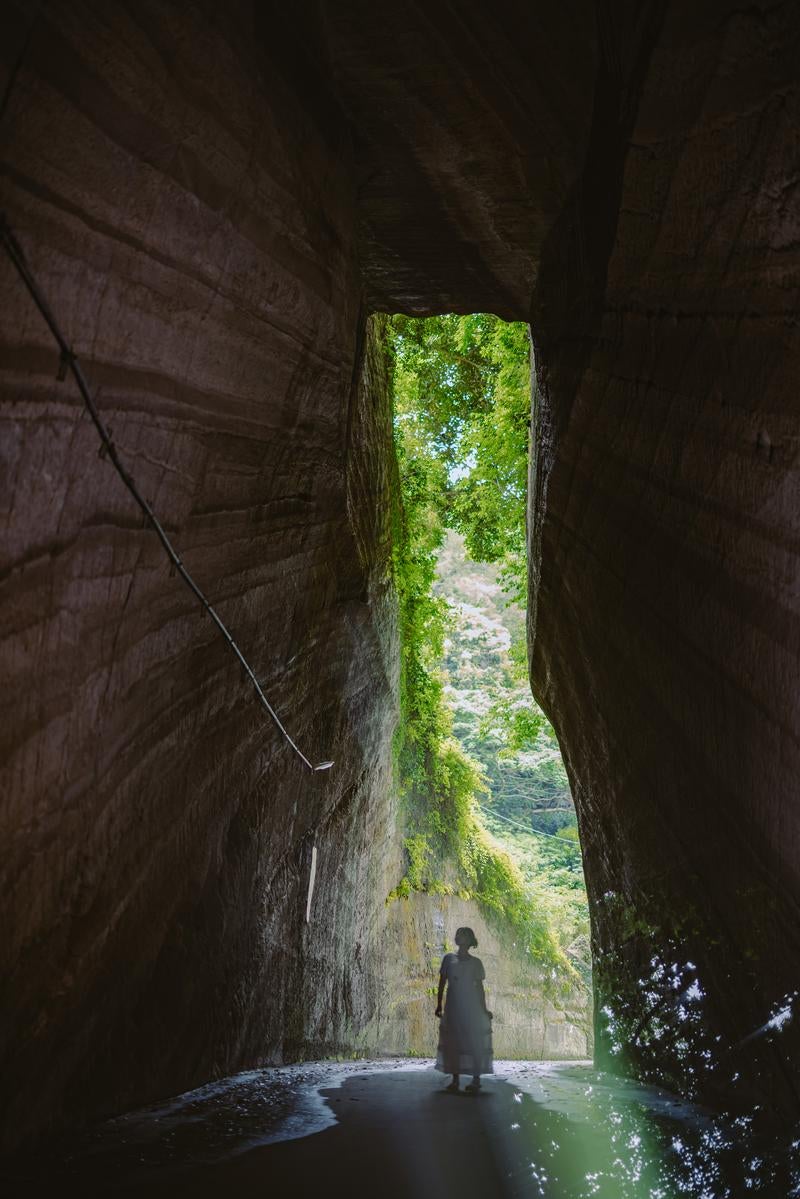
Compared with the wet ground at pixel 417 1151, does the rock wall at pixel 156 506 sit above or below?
above

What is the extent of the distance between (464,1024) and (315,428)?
4.52 metres

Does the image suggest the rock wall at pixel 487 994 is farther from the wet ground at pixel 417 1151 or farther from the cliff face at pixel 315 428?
the wet ground at pixel 417 1151

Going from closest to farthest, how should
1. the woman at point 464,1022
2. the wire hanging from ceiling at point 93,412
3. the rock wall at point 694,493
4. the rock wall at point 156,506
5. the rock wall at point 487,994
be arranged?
the wire hanging from ceiling at point 93,412
the rock wall at point 156,506
the rock wall at point 694,493
the woman at point 464,1022
the rock wall at point 487,994

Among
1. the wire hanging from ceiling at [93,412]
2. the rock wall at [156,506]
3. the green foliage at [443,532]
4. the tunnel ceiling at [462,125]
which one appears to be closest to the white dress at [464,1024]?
the rock wall at [156,506]

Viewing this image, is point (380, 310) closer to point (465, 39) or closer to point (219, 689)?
point (465, 39)

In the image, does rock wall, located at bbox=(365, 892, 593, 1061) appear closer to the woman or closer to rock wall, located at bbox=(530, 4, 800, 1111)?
the woman

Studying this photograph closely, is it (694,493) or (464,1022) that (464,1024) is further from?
(694,493)

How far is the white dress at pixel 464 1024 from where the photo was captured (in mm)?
6488

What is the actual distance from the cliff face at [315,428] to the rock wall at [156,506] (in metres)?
0.02

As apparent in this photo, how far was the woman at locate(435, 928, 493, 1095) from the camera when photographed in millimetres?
6480

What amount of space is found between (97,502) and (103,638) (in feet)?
1.91

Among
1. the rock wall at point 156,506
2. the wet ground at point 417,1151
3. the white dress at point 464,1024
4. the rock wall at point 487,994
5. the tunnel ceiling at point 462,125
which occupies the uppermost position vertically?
the tunnel ceiling at point 462,125

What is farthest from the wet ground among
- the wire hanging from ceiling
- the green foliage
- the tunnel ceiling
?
the green foliage

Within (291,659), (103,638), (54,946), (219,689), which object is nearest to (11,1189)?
(54,946)
